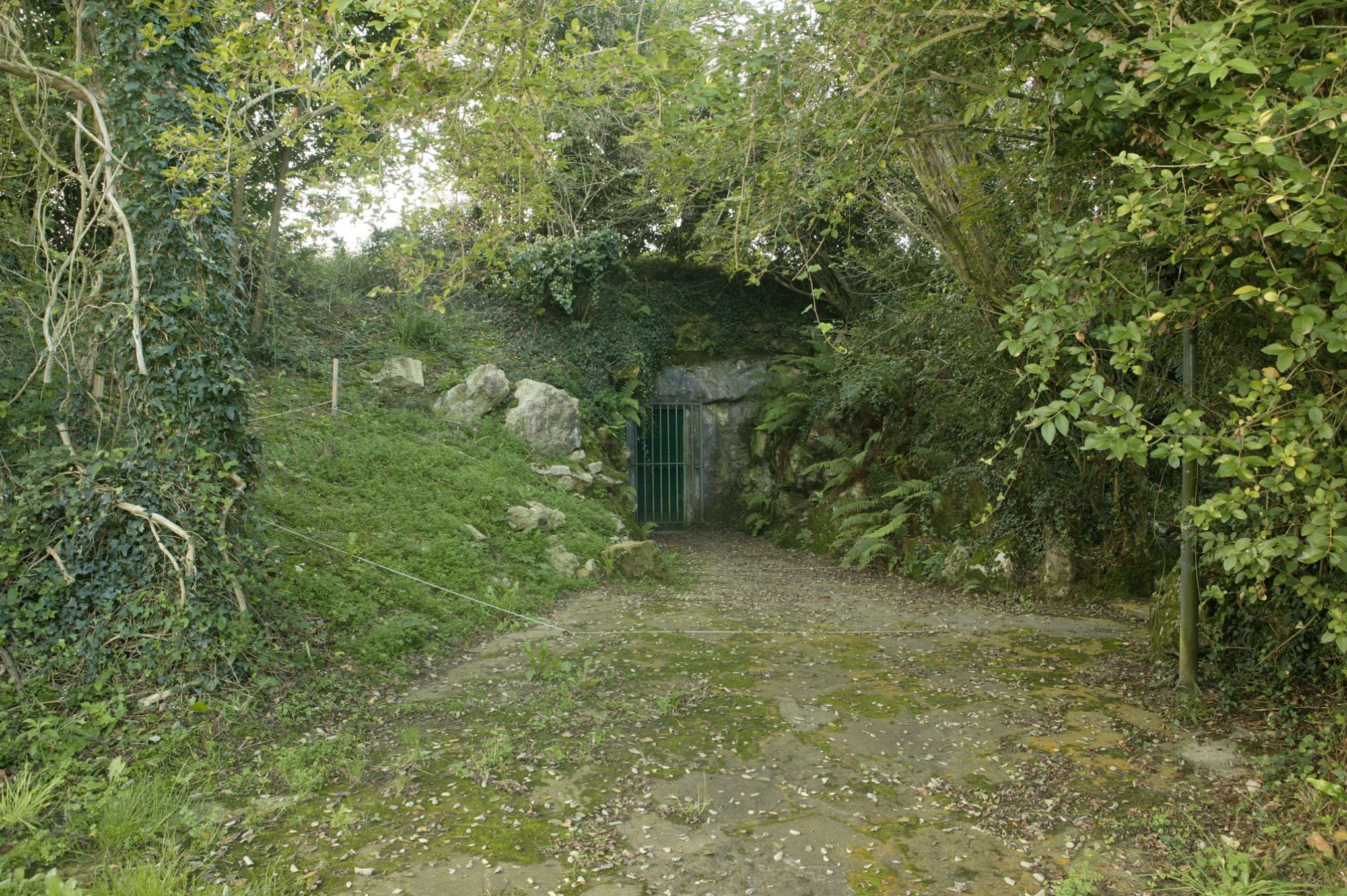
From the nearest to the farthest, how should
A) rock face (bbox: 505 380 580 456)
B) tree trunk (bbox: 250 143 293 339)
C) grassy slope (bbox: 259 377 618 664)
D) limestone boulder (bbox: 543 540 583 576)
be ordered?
1. grassy slope (bbox: 259 377 618 664)
2. limestone boulder (bbox: 543 540 583 576)
3. tree trunk (bbox: 250 143 293 339)
4. rock face (bbox: 505 380 580 456)

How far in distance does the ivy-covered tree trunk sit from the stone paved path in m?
1.46

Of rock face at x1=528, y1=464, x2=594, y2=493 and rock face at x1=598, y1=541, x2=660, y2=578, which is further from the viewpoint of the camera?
rock face at x1=528, y1=464, x2=594, y2=493

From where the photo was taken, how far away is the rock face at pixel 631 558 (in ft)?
28.6

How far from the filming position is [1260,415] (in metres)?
2.83

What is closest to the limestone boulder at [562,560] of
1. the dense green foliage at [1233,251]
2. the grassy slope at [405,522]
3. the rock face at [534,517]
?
the grassy slope at [405,522]

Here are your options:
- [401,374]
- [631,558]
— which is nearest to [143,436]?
[631,558]

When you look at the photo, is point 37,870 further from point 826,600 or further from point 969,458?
point 969,458

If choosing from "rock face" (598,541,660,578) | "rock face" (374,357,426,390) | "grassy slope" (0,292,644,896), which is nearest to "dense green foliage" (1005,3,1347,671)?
"grassy slope" (0,292,644,896)

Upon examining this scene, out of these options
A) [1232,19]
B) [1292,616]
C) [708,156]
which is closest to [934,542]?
[1292,616]

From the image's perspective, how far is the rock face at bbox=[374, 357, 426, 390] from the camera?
10.5 metres

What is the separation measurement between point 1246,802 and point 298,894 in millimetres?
3871

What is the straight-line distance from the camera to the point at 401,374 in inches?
418

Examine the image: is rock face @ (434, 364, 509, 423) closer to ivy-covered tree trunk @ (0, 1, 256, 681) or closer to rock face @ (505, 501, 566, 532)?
rock face @ (505, 501, 566, 532)

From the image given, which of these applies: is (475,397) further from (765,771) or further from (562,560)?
(765,771)
